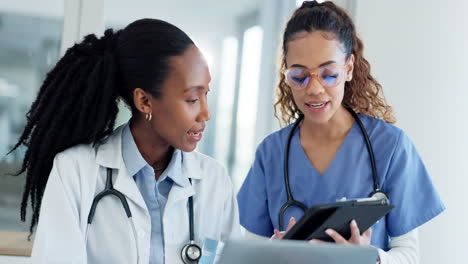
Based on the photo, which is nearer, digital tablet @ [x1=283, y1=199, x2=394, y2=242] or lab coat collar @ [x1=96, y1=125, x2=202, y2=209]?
digital tablet @ [x1=283, y1=199, x2=394, y2=242]

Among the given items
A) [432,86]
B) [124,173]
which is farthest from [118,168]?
[432,86]

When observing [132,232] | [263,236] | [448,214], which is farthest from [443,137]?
[132,232]

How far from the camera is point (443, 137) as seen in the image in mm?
2246

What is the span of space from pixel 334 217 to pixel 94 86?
2.00 ft

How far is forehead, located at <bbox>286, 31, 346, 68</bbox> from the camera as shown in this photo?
4.67 ft

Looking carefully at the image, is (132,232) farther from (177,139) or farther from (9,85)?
(9,85)

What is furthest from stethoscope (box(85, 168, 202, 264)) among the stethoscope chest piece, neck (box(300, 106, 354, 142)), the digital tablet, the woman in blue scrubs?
neck (box(300, 106, 354, 142))

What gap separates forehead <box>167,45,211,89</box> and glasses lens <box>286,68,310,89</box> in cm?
23

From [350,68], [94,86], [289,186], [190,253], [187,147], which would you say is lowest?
[190,253]

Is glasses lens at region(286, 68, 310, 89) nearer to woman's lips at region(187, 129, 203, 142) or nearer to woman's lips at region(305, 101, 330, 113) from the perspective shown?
woman's lips at region(305, 101, 330, 113)

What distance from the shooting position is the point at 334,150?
157cm

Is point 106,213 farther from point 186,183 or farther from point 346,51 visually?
point 346,51

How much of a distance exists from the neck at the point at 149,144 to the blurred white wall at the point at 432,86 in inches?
44.0

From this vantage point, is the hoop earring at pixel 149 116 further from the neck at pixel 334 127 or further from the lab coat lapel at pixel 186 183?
the neck at pixel 334 127
